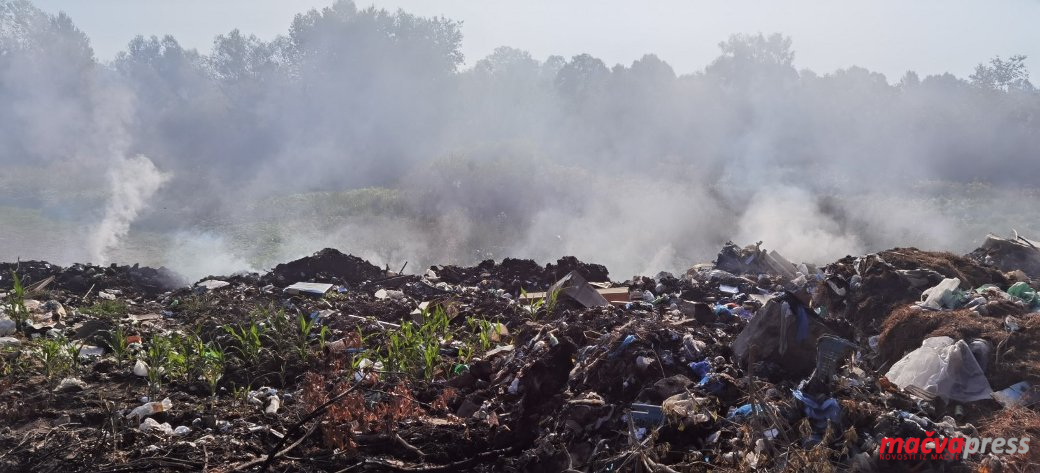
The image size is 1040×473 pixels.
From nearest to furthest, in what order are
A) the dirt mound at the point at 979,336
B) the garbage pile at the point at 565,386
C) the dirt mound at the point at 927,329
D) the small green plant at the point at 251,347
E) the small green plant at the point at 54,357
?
1. the garbage pile at the point at 565,386
2. the dirt mound at the point at 979,336
3. the dirt mound at the point at 927,329
4. the small green plant at the point at 54,357
5. the small green plant at the point at 251,347

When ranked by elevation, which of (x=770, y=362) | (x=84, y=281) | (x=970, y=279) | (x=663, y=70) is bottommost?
(x=770, y=362)

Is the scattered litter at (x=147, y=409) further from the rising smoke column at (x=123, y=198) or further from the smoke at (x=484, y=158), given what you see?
the rising smoke column at (x=123, y=198)

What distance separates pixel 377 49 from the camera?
26844mm

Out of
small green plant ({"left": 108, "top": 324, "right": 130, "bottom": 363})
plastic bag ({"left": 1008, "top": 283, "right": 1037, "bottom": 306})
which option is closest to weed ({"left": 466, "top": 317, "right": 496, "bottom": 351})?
small green plant ({"left": 108, "top": 324, "right": 130, "bottom": 363})

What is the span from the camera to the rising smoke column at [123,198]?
14031 mm

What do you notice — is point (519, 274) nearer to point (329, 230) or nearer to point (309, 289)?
point (309, 289)

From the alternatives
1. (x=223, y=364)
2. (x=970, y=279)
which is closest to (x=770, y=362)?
(x=970, y=279)

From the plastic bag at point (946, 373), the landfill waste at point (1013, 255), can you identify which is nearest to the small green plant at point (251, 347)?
the plastic bag at point (946, 373)

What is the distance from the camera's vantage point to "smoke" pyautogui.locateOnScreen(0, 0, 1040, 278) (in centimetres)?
1404

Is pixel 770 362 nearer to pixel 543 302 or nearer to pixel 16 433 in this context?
pixel 543 302

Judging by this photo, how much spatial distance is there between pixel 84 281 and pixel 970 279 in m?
10.6

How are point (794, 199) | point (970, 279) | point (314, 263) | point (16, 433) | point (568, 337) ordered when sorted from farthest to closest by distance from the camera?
1. point (794, 199)
2. point (314, 263)
3. point (970, 279)
4. point (568, 337)
5. point (16, 433)

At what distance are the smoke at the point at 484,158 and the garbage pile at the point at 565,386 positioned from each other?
7006 mm

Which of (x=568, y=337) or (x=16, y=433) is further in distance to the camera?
(x=568, y=337)
